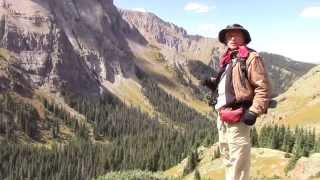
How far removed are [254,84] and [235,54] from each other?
1.38 meters

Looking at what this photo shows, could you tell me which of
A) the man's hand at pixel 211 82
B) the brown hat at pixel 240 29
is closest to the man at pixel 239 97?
the brown hat at pixel 240 29

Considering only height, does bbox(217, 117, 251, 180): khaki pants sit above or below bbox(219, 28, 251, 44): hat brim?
below

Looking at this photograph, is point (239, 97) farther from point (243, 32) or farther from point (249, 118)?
point (243, 32)

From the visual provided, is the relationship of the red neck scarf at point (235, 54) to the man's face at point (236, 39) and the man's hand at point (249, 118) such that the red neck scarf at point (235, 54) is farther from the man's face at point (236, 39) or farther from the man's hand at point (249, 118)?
the man's hand at point (249, 118)

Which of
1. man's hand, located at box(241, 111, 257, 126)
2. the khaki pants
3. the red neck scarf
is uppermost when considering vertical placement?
the red neck scarf

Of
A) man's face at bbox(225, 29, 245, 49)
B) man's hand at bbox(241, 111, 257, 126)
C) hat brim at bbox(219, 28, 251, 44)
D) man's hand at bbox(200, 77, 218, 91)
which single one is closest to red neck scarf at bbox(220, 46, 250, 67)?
man's face at bbox(225, 29, 245, 49)

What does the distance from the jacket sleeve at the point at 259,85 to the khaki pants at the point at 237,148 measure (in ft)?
3.32

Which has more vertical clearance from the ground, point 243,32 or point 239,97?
point 243,32

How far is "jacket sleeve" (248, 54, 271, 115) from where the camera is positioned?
17062 mm

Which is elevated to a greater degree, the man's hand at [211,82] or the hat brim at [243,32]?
the hat brim at [243,32]

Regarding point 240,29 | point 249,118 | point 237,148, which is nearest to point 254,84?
point 249,118

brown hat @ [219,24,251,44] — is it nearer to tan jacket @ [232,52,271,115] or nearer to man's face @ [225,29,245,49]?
man's face @ [225,29,245,49]

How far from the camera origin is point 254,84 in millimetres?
17734

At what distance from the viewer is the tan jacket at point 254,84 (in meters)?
17.2
